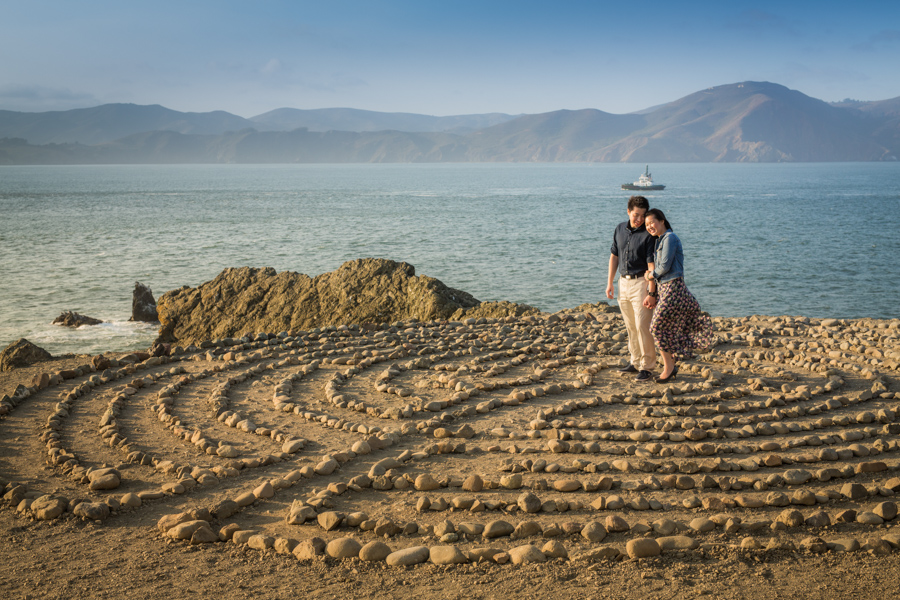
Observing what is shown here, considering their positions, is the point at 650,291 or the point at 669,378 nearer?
the point at 650,291

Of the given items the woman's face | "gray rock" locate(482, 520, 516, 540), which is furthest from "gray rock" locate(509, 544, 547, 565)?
the woman's face

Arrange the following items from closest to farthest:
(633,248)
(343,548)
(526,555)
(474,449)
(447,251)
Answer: (526,555) < (343,548) < (474,449) < (633,248) < (447,251)

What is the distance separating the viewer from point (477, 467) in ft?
21.5

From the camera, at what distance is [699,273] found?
105ft

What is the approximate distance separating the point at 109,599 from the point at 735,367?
8.34 metres

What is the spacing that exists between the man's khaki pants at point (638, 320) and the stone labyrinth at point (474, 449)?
359mm

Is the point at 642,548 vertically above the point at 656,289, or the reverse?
the point at 656,289

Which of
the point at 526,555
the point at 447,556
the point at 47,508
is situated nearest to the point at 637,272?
the point at 526,555

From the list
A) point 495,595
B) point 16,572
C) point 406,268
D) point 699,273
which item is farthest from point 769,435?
point 699,273

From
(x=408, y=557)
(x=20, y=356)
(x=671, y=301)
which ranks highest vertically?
(x=671, y=301)

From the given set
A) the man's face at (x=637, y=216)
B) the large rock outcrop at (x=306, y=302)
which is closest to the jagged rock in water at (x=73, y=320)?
the large rock outcrop at (x=306, y=302)

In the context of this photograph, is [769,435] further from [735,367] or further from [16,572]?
[16,572]

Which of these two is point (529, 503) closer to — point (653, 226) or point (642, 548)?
point (642, 548)

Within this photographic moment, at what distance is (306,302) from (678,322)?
10327 millimetres
